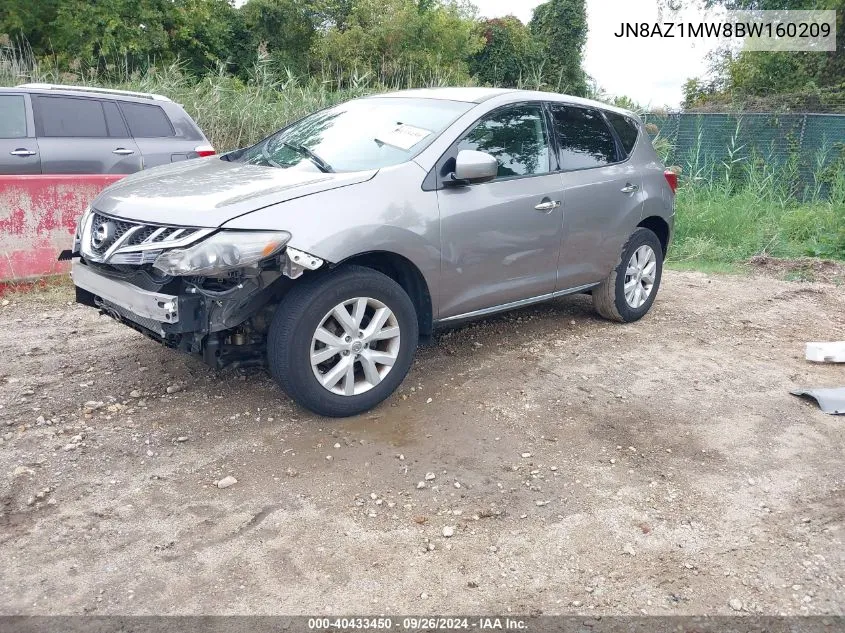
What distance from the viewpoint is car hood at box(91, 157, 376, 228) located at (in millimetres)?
3748

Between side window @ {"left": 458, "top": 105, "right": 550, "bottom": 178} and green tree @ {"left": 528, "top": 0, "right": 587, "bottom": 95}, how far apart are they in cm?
2198

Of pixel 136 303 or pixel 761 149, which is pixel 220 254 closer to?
pixel 136 303

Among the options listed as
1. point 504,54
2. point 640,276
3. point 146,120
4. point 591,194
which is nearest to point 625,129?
point 591,194

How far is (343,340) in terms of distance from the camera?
4039mm

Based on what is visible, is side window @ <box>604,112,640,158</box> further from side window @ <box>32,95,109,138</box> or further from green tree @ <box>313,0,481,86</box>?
green tree @ <box>313,0,481,86</box>

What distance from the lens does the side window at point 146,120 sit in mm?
A: 8195

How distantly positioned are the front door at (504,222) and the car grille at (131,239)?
1.47 meters

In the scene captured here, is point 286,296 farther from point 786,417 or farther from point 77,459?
point 786,417

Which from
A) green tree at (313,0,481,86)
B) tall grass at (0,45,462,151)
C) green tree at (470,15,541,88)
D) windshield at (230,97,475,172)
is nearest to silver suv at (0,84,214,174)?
windshield at (230,97,475,172)

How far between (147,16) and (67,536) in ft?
61.8

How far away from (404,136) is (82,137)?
4789mm

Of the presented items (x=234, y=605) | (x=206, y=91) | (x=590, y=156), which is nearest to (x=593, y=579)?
(x=234, y=605)

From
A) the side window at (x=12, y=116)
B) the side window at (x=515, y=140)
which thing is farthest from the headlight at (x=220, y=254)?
the side window at (x=12, y=116)

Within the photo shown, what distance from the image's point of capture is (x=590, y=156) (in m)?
5.52
